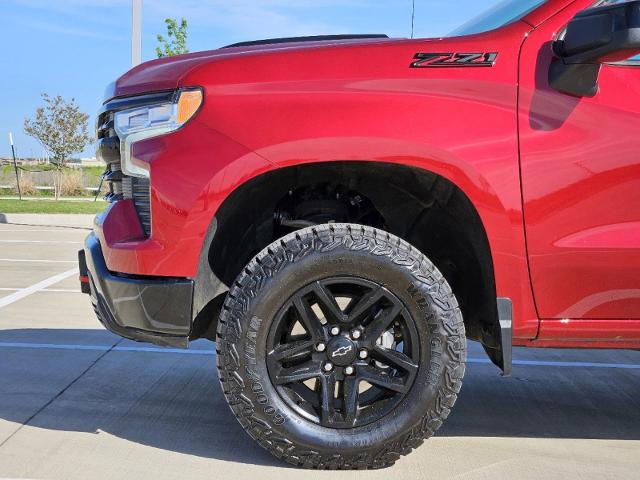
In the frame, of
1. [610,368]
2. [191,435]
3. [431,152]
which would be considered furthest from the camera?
[610,368]

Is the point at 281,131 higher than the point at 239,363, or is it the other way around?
the point at 281,131

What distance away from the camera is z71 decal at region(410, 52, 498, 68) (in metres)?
2.89

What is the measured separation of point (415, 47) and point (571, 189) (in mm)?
762

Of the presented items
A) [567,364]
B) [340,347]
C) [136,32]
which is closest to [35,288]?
[567,364]

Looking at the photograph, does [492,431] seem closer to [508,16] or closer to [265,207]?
[265,207]

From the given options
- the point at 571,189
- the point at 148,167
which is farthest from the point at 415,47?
the point at 148,167

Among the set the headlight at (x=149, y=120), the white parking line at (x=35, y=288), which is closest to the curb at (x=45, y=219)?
the white parking line at (x=35, y=288)

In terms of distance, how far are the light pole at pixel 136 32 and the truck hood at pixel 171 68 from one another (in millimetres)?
10193

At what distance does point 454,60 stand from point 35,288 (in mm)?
5518

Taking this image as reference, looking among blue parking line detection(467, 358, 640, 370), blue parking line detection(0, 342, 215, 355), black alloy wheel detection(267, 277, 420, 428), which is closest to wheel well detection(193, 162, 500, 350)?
black alloy wheel detection(267, 277, 420, 428)

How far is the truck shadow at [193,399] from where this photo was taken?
11.6ft

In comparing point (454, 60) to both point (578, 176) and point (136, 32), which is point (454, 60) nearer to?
point (578, 176)

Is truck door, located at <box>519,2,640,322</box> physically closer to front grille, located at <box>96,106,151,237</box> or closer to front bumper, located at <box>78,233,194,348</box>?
front bumper, located at <box>78,233,194,348</box>

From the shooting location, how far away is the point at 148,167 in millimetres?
2926
